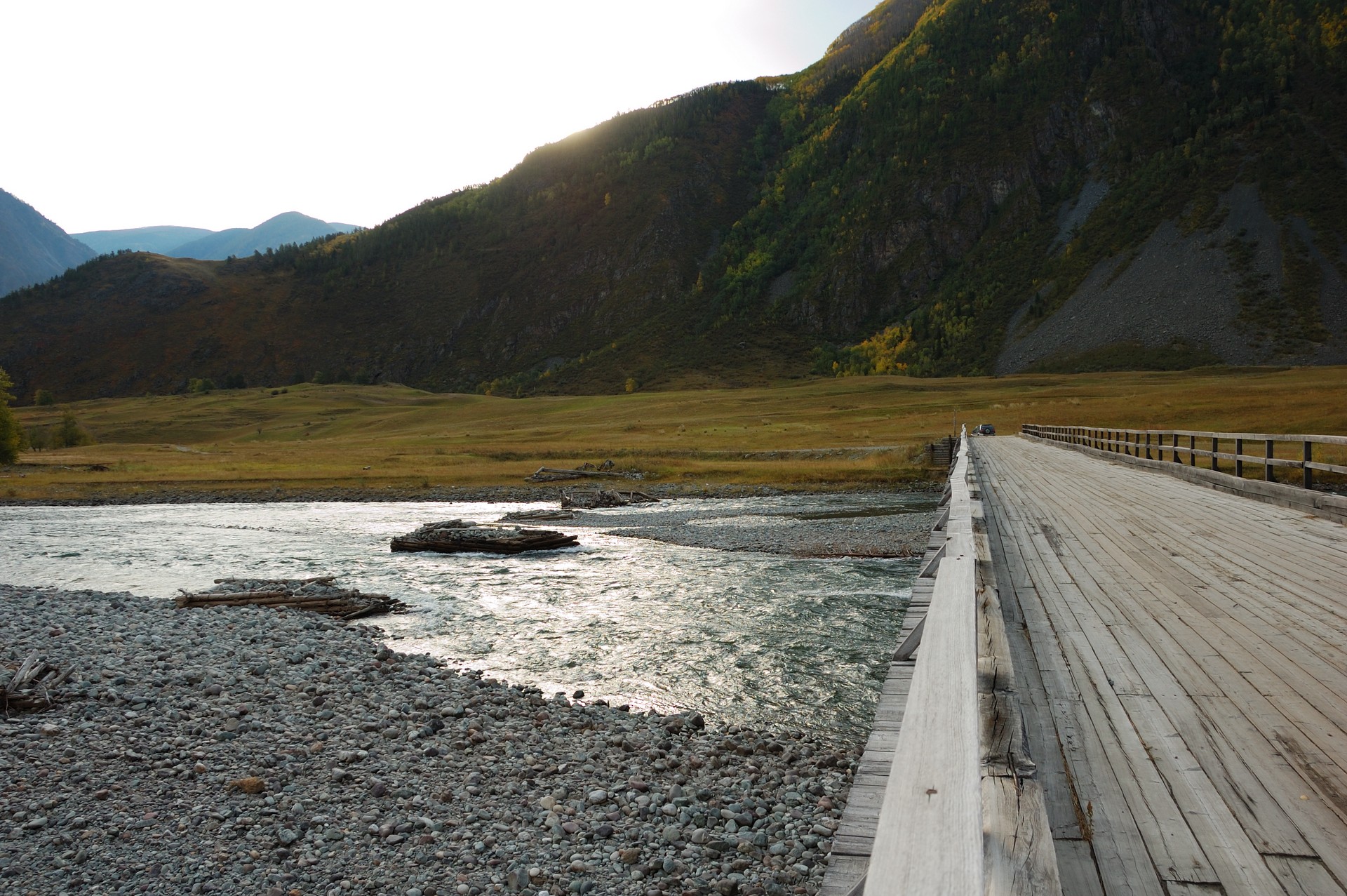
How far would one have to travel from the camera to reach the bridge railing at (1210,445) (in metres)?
13.5

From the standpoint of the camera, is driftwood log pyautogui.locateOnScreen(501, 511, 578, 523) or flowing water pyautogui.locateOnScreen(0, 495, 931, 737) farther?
driftwood log pyautogui.locateOnScreen(501, 511, 578, 523)

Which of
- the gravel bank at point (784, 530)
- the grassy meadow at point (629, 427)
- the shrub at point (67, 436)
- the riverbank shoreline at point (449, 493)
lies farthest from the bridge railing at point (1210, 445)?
the shrub at point (67, 436)

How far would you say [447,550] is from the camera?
24188 mm

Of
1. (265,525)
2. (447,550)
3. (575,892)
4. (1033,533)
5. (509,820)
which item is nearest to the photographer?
(575,892)

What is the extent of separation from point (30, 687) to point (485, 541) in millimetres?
14258

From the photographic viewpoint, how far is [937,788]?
2.14m

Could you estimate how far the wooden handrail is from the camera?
5.61 feet

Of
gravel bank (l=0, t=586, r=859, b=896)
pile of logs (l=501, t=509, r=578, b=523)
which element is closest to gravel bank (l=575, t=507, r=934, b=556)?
pile of logs (l=501, t=509, r=578, b=523)

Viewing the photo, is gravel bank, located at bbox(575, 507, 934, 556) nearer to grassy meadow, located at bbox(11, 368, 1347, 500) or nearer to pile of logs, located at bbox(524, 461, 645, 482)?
grassy meadow, located at bbox(11, 368, 1347, 500)

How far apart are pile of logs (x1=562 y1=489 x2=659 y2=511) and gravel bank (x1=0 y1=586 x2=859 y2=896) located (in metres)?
25.4

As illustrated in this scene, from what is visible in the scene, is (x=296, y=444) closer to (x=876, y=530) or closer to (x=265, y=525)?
(x=265, y=525)

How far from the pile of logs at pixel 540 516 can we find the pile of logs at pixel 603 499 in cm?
257

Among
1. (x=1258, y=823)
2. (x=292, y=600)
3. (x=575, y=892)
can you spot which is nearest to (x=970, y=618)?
(x=1258, y=823)

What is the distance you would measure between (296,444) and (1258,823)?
9616 cm
